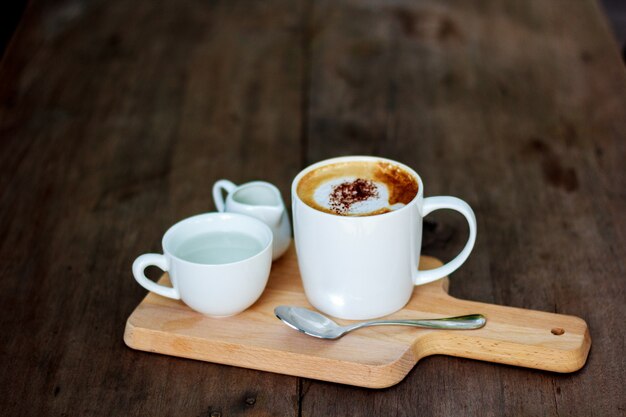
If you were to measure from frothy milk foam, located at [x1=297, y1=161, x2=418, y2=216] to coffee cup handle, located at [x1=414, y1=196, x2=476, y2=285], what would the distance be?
0.08ft

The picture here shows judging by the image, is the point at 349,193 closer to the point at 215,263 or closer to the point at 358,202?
the point at 358,202

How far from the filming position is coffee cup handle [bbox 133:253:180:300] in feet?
2.93

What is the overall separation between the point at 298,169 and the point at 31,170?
0.47 metres

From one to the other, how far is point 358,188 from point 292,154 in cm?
52

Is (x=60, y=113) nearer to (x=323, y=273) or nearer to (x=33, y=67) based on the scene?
(x=33, y=67)

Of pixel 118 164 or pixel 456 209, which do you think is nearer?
pixel 456 209

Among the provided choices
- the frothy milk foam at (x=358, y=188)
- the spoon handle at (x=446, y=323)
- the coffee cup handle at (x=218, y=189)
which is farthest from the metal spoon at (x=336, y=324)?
the coffee cup handle at (x=218, y=189)

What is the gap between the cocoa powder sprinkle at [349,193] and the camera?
876mm

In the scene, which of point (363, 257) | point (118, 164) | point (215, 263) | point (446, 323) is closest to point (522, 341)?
point (446, 323)

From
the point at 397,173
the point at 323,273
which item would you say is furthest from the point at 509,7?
the point at 323,273

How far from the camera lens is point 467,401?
2.62 ft

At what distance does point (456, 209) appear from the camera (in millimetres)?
899

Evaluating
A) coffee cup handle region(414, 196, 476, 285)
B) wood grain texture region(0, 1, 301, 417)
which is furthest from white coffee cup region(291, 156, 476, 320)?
wood grain texture region(0, 1, 301, 417)

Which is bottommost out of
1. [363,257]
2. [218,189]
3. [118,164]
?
[118,164]
